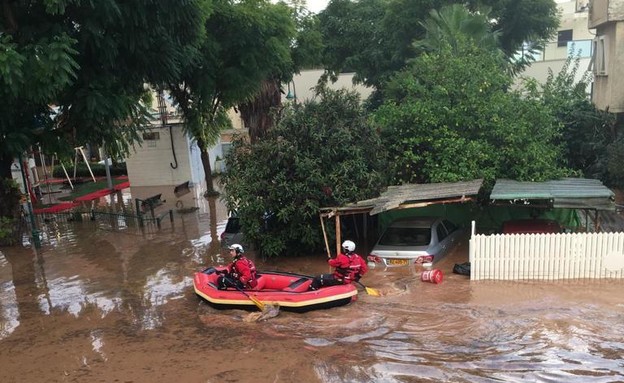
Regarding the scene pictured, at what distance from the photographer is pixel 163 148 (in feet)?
95.0

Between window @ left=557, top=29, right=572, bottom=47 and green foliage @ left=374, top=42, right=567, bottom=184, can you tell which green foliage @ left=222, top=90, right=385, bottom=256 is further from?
window @ left=557, top=29, right=572, bottom=47

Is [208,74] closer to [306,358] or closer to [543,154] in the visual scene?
[543,154]

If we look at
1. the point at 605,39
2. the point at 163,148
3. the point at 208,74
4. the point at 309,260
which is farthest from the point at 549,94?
the point at 163,148

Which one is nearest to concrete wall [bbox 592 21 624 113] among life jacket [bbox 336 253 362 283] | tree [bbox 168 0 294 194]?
tree [bbox 168 0 294 194]

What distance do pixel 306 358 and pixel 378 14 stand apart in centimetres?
2918

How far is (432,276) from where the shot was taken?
428 inches

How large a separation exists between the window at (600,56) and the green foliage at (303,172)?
34.7 ft

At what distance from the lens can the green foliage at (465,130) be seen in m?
13.8

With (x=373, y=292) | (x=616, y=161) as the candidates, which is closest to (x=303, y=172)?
(x=373, y=292)

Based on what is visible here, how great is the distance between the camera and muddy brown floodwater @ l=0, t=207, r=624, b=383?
24.5 ft

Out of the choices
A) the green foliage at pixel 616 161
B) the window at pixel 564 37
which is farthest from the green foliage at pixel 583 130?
the window at pixel 564 37

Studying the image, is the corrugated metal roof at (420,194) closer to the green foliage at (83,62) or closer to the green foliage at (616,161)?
the green foliage at (616,161)

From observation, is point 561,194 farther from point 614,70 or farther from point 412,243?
point 614,70

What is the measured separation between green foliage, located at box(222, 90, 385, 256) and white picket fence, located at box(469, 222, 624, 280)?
10.9 ft
